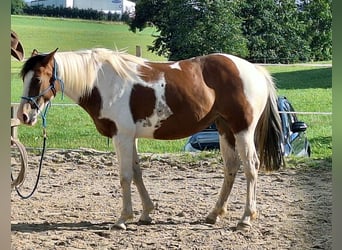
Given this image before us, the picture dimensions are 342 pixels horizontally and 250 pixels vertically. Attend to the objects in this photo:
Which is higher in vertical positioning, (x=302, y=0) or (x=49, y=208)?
(x=302, y=0)

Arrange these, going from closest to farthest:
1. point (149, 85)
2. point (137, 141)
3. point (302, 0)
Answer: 1. point (302, 0)
2. point (149, 85)
3. point (137, 141)

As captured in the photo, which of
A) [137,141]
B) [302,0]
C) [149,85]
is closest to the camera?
[302,0]

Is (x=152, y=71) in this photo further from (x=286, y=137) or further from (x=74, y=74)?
(x=286, y=137)

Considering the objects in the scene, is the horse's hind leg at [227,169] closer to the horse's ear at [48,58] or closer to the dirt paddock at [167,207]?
the dirt paddock at [167,207]

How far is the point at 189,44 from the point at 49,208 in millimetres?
1282

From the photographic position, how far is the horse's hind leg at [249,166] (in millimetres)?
3461

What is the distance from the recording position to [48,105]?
10.7 feet

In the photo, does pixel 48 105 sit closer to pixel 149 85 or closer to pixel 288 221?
pixel 149 85

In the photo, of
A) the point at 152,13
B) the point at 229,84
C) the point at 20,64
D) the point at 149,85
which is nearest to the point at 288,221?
the point at 229,84

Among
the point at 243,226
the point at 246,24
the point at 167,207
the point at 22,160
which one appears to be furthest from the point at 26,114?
the point at 243,226

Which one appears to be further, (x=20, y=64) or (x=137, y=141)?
(x=137, y=141)

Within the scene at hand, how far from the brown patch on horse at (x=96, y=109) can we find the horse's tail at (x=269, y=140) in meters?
0.84

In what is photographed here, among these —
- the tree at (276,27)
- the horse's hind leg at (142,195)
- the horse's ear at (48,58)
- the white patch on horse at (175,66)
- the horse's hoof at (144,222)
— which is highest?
the tree at (276,27)

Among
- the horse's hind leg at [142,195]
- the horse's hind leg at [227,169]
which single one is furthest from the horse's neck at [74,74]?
the horse's hind leg at [227,169]
